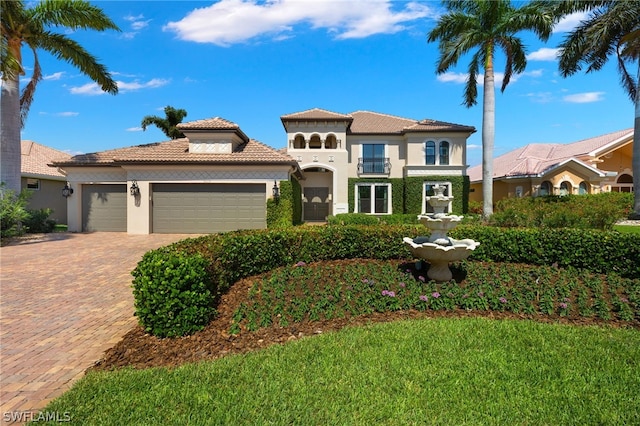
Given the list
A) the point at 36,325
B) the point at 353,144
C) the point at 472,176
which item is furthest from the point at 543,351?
the point at 472,176

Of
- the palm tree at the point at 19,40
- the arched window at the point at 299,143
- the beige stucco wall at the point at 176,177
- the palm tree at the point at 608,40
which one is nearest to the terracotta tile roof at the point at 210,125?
the beige stucco wall at the point at 176,177

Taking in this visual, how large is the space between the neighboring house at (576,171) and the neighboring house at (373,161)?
221 inches

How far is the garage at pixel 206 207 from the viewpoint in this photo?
1522 centimetres

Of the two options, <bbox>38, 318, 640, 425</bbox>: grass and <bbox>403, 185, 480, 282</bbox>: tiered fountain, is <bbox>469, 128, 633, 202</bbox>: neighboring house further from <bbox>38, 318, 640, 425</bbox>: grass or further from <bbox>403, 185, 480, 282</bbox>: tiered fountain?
<bbox>38, 318, 640, 425</bbox>: grass

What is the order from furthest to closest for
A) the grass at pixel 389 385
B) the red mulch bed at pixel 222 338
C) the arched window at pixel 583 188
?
the arched window at pixel 583 188 → the red mulch bed at pixel 222 338 → the grass at pixel 389 385

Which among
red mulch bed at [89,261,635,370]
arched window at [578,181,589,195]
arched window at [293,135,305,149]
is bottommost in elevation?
red mulch bed at [89,261,635,370]

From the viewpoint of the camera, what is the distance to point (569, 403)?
278cm

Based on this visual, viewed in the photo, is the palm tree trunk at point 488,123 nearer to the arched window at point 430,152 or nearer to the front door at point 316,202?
the arched window at point 430,152

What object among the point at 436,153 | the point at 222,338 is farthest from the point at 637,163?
the point at 222,338

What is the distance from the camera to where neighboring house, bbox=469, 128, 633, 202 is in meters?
22.3

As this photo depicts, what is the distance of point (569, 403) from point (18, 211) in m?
17.8

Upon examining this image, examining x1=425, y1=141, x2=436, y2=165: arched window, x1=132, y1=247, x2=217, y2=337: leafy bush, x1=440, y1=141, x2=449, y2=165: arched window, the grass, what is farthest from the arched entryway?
the grass

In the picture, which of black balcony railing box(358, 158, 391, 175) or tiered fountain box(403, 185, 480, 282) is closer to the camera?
tiered fountain box(403, 185, 480, 282)

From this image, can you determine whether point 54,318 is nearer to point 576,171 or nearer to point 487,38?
point 487,38
